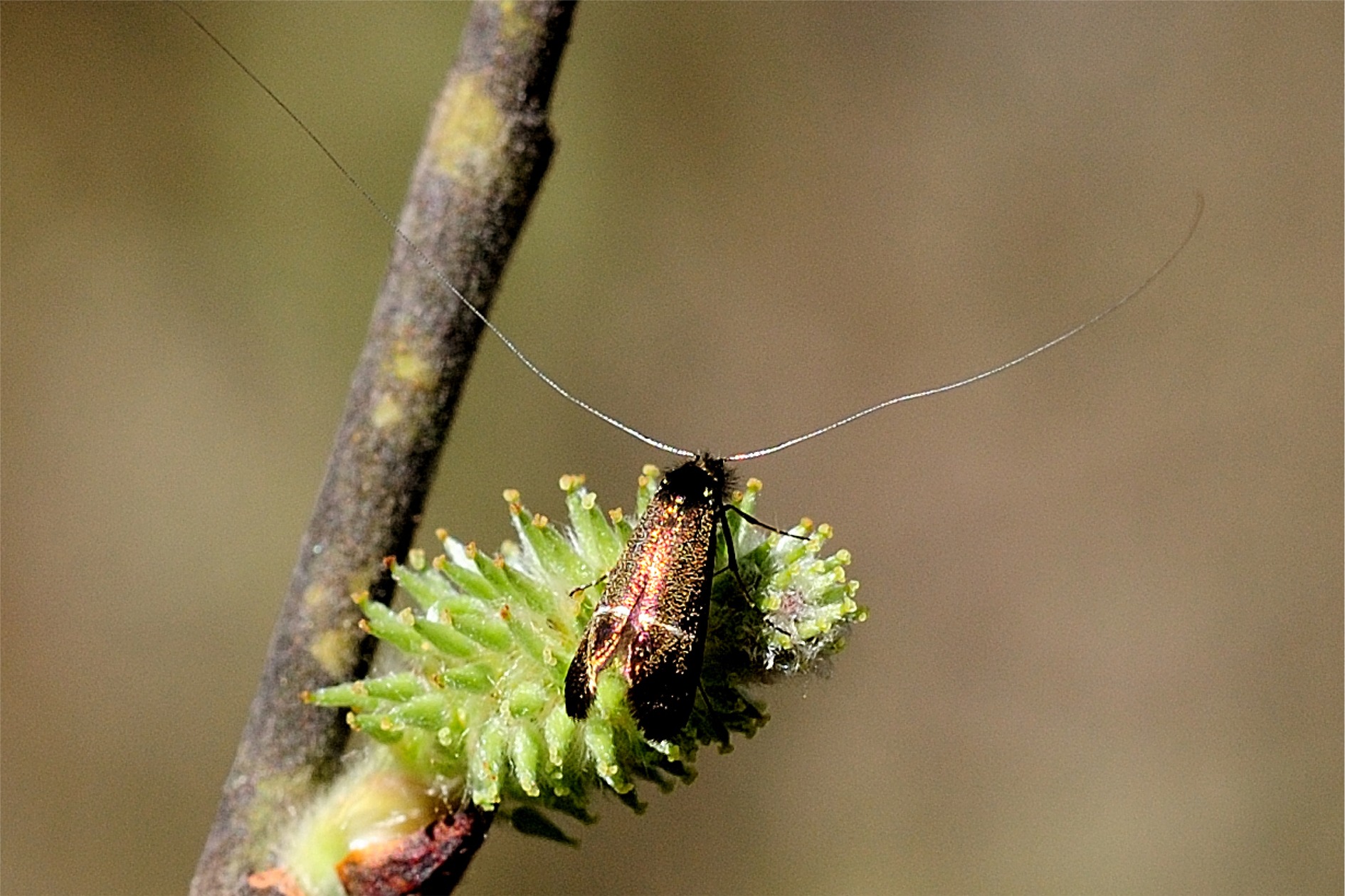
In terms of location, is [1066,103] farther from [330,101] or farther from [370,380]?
[370,380]

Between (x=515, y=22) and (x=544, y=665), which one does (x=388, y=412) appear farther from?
(x=515, y=22)

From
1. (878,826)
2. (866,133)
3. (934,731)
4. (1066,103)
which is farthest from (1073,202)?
(878,826)

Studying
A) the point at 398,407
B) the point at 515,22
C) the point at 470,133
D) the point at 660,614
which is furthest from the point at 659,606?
the point at 515,22

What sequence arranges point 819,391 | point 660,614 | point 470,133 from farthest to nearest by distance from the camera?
1. point 819,391
2. point 470,133
3. point 660,614

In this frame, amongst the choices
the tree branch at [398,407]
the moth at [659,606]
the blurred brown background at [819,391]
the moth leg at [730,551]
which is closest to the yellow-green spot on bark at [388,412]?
the tree branch at [398,407]

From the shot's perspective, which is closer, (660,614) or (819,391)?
(660,614)

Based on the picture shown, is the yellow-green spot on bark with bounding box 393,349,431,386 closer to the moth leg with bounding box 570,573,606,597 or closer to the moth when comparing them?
the moth

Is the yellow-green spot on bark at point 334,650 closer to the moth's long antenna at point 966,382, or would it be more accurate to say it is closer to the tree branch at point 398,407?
the tree branch at point 398,407
